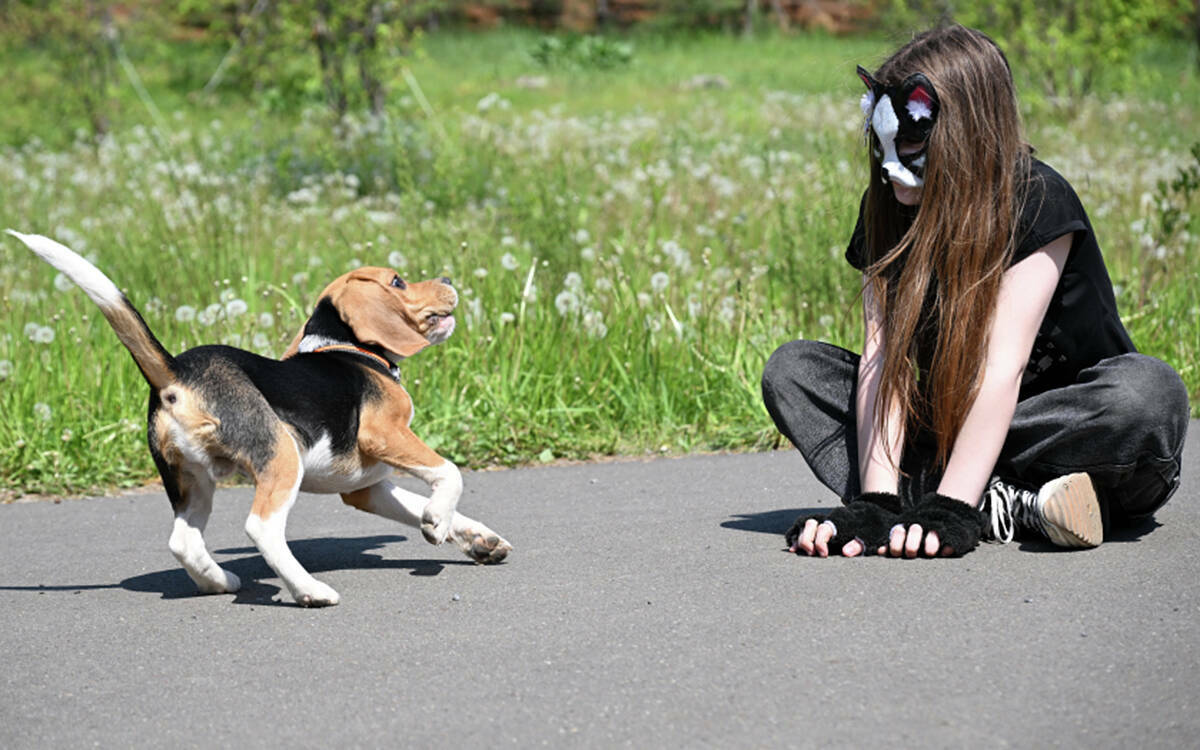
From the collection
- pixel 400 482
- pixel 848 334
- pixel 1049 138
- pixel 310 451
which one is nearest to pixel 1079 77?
pixel 1049 138

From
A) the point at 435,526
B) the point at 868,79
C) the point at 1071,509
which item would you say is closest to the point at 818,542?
the point at 1071,509

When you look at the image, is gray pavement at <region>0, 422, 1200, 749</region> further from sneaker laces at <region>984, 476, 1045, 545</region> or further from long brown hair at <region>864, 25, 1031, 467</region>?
long brown hair at <region>864, 25, 1031, 467</region>

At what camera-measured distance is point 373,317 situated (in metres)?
3.98

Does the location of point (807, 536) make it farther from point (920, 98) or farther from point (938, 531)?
point (920, 98)

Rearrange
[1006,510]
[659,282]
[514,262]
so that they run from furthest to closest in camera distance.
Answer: [659,282] < [514,262] < [1006,510]

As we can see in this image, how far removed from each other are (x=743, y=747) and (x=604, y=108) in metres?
15.2

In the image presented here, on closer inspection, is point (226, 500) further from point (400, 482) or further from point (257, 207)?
point (257, 207)

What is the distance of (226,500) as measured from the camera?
5.13 metres

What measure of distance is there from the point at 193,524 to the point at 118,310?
0.62 m

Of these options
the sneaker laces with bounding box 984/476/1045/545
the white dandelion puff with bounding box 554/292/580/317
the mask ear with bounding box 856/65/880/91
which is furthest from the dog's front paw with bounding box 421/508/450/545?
the white dandelion puff with bounding box 554/292/580/317

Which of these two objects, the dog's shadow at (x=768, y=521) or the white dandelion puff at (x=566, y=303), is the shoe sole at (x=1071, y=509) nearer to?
the dog's shadow at (x=768, y=521)

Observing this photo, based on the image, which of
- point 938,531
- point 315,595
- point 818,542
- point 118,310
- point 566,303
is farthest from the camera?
point 566,303

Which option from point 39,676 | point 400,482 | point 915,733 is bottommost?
point 400,482

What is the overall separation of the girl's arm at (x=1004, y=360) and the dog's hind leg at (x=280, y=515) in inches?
62.1
